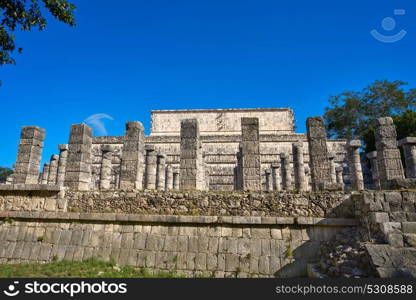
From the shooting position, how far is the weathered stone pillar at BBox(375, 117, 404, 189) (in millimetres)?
9035

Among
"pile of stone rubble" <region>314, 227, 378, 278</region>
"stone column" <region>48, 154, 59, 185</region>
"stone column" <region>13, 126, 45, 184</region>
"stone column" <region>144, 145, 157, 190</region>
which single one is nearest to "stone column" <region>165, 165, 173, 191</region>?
"stone column" <region>144, 145, 157, 190</region>

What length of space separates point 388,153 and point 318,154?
296 centimetres

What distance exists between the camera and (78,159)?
8.76m

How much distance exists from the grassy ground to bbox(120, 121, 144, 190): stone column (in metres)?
2.51

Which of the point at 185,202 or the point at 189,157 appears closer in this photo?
the point at 185,202

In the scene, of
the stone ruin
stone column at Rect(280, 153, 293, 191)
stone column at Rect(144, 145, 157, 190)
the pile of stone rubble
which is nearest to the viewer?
the pile of stone rubble

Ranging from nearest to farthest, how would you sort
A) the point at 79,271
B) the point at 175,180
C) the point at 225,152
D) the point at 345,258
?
the point at 345,258 → the point at 79,271 → the point at 175,180 → the point at 225,152

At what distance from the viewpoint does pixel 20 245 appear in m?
7.29

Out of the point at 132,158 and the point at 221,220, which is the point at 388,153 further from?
the point at 132,158

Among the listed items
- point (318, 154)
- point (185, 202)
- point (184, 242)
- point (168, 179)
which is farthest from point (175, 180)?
point (184, 242)

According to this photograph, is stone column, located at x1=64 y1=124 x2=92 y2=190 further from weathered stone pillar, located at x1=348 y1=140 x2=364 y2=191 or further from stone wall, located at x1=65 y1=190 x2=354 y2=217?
weathered stone pillar, located at x1=348 y1=140 x2=364 y2=191

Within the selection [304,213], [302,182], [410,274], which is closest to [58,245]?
[304,213]

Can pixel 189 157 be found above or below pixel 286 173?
below

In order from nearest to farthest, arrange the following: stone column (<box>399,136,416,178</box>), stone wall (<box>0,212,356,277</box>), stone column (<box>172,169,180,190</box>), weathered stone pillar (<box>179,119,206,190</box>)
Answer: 1. stone wall (<box>0,212,356,277</box>)
2. weathered stone pillar (<box>179,119,206,190</box>)
3. stone column (<box>399,136,416,178</box>)
4. stone column (<box>172,169,180,190</box>)
